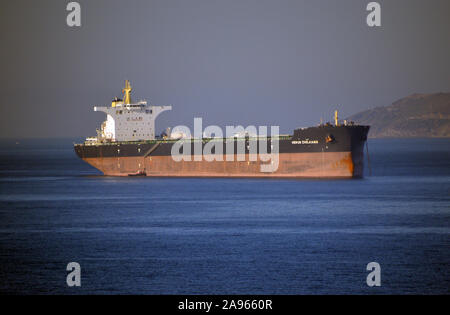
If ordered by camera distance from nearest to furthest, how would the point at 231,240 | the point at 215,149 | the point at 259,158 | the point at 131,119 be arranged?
1. the point at 231,240
2. the point at 259,158
3. the point at 215,149
4. the point at 131,119

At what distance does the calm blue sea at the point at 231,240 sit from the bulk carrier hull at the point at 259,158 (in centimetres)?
161

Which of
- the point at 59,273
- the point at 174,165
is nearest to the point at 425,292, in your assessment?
the point at 59,273

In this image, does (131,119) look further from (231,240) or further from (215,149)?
(231,240)

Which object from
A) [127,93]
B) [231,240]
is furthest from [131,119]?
[231,240]

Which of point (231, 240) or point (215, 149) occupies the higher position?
point (215, 149)

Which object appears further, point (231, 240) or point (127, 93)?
point (127, 93)

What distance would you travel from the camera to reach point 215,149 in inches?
1892

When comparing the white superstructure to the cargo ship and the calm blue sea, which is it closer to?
the cargo ship

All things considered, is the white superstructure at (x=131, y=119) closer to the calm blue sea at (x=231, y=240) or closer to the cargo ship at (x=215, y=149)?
the cargo ship at (x=215, y=149)

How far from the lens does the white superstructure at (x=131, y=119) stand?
55.3 meters

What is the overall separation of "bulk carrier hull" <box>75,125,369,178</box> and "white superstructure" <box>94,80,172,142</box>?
2304mm

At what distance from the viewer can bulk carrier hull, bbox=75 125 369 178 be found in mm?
42812

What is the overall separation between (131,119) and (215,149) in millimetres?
11213
